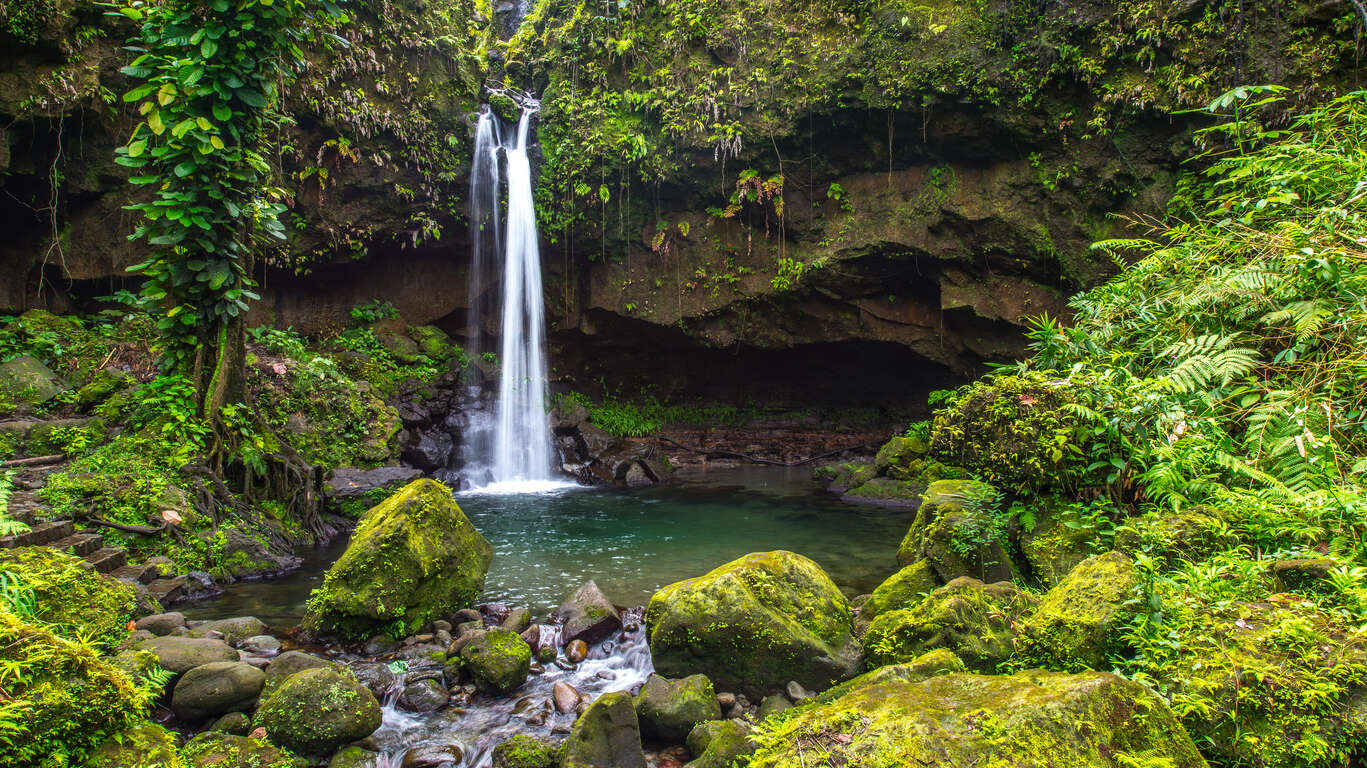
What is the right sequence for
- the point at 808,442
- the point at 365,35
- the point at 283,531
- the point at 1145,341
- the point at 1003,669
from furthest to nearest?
the point at 808,442, the point at 365,35, the point at 283,531, the point at 1145,341, the point at 1003,669

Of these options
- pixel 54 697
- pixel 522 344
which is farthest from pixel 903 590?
pixel 522 344

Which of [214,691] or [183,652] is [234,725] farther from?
[183,652]

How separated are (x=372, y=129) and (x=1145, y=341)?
1294 centimetres

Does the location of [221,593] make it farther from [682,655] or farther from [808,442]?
[808,442]

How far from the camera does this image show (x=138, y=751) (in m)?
2.50

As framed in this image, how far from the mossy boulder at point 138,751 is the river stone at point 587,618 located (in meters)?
2.37

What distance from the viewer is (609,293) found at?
47.4 feet

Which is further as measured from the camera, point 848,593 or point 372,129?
point 372,129

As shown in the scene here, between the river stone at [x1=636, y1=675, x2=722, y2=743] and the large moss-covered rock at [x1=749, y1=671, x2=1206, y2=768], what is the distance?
1.50 metres

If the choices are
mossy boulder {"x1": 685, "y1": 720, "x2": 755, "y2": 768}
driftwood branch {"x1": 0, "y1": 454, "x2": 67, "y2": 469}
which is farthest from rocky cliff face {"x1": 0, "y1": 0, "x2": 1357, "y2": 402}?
mossy boulder {"x1": 685, "y1": 720, "x2": 755, "y2": 768}

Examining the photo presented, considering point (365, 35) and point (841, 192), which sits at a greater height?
point (365, 35)

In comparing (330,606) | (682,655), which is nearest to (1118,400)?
(682,655)

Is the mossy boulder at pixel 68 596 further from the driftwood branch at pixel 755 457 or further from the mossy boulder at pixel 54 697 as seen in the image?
the driftwood branch at pixel 755 457

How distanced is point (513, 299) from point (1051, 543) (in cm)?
1275
